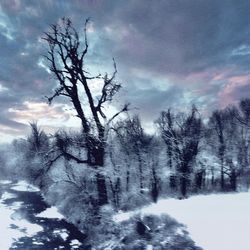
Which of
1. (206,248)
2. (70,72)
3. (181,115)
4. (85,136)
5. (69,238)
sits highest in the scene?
(181,115)

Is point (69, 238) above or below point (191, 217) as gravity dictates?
below

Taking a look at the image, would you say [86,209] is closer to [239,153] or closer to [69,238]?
[69,238]

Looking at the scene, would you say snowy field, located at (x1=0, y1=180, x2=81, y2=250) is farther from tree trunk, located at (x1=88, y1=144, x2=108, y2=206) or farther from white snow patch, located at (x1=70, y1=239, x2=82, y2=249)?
tree trunk, located at (x1=88, y1=144, x2=108, y2=206)

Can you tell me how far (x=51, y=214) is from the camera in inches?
1035

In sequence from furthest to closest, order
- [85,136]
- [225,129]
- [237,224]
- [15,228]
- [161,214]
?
[225,129]
[15,228]
[85,136]
[161,214]
[237,224]

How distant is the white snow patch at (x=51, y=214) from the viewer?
25161 mm

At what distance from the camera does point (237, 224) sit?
11945mm

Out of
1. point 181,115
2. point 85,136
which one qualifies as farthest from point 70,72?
point 181,115

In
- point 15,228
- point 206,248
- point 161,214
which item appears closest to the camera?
point 206,248

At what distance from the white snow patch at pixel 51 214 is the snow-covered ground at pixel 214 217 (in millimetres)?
11265

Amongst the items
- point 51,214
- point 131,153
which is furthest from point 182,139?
point 51,214

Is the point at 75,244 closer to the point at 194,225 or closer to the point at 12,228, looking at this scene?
the point at 12,228

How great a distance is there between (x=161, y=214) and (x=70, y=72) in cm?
870

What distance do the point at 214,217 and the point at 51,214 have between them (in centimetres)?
1731
